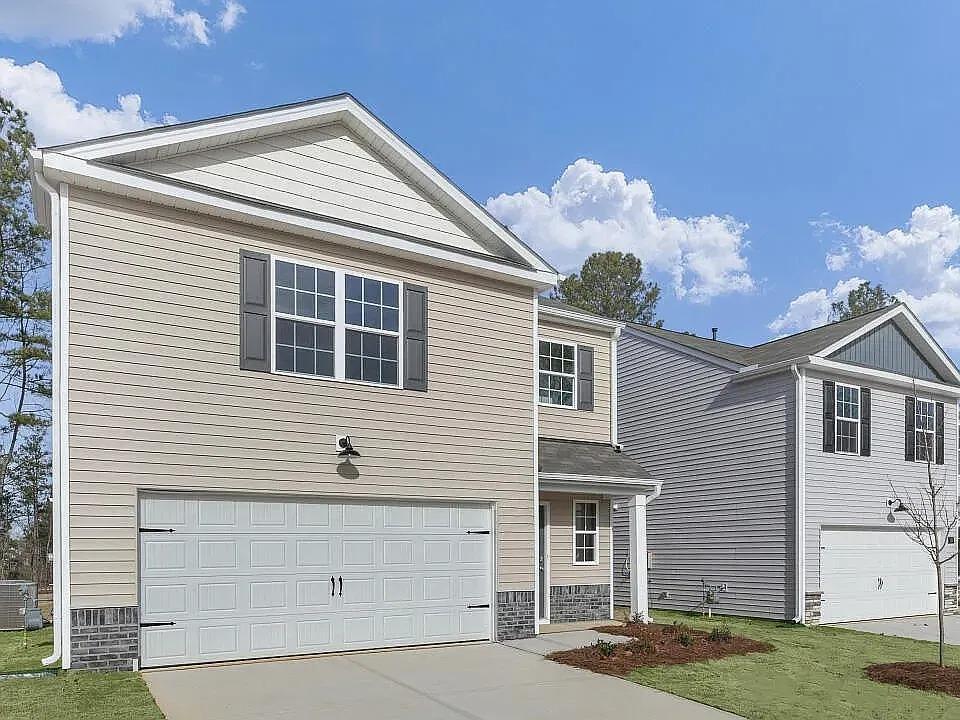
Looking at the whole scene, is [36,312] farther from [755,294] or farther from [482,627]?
[755,294]

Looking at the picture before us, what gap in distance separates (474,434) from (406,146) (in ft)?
14.6

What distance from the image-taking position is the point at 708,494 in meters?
18.3

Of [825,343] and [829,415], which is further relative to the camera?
[825,343]

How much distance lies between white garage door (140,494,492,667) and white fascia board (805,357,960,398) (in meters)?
8.48

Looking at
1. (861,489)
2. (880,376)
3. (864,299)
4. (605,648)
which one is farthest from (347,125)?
(864,299)

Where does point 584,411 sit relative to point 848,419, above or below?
above

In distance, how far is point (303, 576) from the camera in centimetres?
1073

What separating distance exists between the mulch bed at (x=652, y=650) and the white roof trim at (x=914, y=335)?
25.8ft

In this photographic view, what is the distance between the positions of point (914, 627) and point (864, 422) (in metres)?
4.30

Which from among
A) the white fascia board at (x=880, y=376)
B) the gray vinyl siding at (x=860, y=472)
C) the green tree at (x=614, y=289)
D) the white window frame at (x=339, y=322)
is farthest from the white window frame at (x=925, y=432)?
the green tree at (x=614, y=289)

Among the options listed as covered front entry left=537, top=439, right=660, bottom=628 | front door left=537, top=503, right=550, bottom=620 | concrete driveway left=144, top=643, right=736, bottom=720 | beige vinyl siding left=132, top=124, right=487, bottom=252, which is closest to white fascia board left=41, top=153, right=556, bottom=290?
beige vinyl siding left=132, top=124, right=487, bottom=252

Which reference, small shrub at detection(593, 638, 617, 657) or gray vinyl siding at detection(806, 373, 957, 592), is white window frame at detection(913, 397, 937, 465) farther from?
small shrub at detection(593, 638, 617, 657)

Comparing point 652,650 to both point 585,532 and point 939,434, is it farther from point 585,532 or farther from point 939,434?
point 939,434

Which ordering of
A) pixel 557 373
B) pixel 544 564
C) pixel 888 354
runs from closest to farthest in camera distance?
1. pixel 544 564
2. pixel 557 373
3. pixel 888 354
